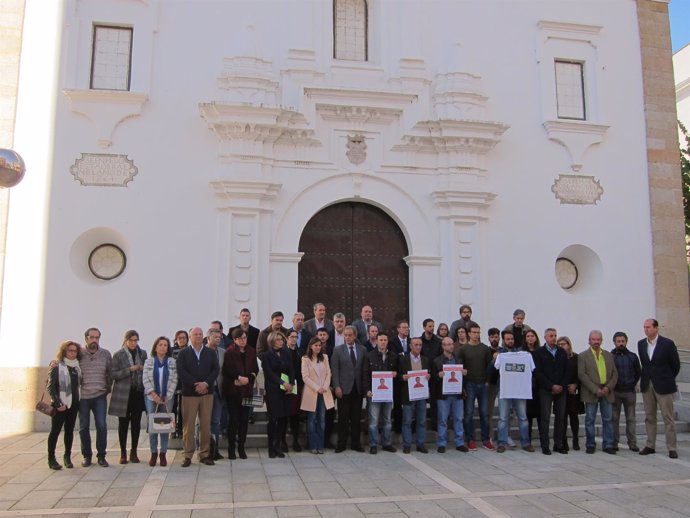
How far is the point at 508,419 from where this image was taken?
867 cm

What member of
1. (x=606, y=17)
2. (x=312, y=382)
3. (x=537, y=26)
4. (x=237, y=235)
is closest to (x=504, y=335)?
(x=312, y=382)

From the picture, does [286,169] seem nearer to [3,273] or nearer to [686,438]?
[3,273]

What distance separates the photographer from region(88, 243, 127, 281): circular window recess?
34.7ft

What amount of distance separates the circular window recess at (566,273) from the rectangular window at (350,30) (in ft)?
17.4

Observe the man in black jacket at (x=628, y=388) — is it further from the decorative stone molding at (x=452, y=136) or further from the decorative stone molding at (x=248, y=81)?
the decorative stone molding at (x=248, y=81)

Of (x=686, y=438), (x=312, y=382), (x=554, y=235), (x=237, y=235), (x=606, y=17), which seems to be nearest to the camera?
(x=312, y=382)

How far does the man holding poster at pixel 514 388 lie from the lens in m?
8.51

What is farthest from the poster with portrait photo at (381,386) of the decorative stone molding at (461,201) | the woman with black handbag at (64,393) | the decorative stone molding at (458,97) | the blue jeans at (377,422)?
the decorative stone molding at (458,97)

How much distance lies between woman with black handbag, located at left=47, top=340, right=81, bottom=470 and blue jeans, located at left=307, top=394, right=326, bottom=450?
9.26 ft

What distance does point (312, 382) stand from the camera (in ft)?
27.0

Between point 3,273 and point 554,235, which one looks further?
point 554,235

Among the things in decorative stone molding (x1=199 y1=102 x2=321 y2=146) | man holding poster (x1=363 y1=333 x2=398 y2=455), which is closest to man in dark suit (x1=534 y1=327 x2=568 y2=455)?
man holding poster (x1=363 y1=333 x2=398 y2=455)

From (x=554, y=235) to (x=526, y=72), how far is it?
3.14m

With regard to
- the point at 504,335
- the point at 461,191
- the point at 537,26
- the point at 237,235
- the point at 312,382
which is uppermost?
the point at 537,26
